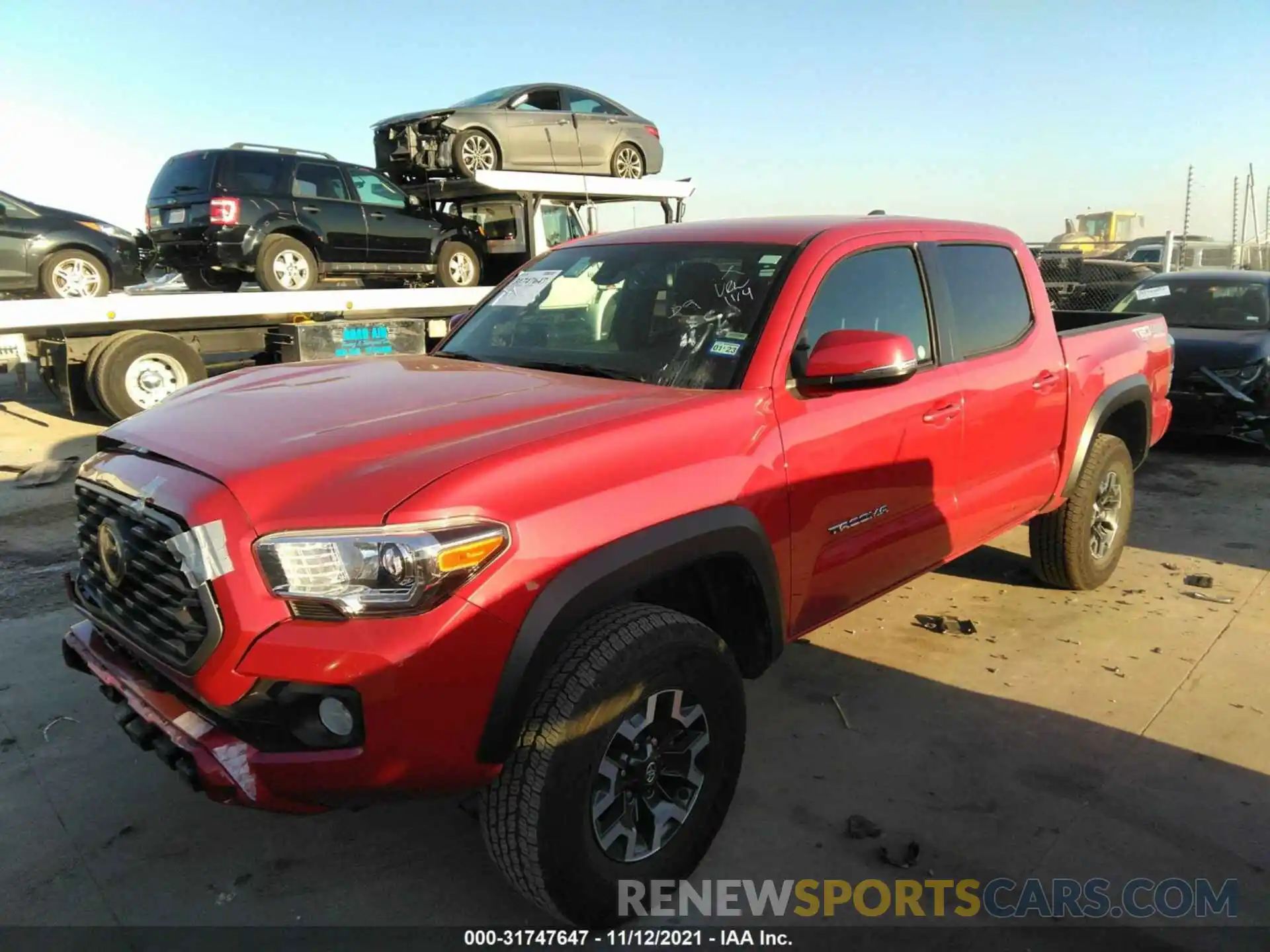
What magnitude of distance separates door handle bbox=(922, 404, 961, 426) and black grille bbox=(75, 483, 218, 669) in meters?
2.51

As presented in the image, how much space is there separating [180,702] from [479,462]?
984 millimetres

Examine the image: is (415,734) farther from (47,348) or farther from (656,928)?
(47,348)

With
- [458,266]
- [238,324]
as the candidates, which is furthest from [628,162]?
[238,324]

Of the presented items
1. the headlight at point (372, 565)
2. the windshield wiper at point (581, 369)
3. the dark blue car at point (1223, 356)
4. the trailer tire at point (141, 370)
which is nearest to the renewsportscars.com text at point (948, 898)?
the headlight at point (372, 565)

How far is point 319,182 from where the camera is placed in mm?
10492

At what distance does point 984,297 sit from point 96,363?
801cm

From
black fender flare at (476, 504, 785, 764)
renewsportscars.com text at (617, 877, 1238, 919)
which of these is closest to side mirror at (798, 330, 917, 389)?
black fender flare at (476, 504, 785, 764)

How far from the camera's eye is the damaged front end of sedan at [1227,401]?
792 centimetres

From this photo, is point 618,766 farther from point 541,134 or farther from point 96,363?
point 541,134

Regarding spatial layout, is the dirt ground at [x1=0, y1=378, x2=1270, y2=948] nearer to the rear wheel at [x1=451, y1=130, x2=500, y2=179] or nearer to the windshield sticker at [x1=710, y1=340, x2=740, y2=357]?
the windshield sticker at [x1=710, y1=340, x2=740, y2=357]

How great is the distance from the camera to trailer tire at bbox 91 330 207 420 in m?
8.49

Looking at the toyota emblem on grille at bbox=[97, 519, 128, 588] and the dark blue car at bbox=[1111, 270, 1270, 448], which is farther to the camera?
the dark blue car at bbox=[1111, 270, 1270, 448]

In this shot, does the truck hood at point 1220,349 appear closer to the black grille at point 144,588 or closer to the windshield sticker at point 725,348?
the windshield sticker at point 725,348

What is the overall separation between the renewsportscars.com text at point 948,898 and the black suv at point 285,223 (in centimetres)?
914
